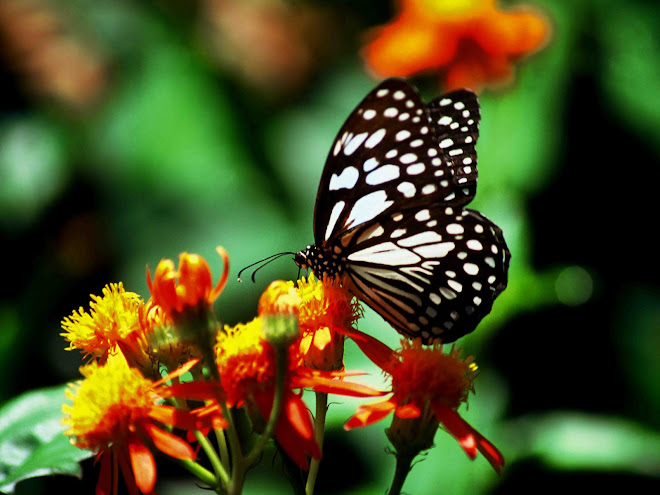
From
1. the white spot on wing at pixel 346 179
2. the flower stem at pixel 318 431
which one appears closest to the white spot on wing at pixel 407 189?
the white spot on wing at pixel 346 179

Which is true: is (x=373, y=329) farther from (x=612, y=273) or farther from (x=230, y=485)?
(x=230, y=485)

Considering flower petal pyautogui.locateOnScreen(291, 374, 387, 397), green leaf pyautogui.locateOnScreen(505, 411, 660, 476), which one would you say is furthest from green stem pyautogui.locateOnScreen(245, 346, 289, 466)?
green leaf pyautogui.locateOnScreen(505, 411, 660, 476)

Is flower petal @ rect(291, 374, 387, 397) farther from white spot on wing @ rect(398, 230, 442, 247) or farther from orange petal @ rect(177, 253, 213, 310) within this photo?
white spot on wing @ rect(398, 230, 442, 247)

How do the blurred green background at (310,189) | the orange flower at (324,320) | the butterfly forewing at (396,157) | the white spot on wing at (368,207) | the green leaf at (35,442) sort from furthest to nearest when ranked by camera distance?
the blurred green background at (310,189) < the white spot on wing at (368,207) < the butterfly forewing at (396,157) < the orange flower at (324,320) < the green leaf at (35,442)

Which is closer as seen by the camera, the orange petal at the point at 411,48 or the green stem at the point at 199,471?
the green stem at the point at 199,471

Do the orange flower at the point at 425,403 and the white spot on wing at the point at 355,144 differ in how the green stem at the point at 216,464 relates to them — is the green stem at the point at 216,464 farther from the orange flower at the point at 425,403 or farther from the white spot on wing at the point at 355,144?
the white spot on wing at the point at 355,144

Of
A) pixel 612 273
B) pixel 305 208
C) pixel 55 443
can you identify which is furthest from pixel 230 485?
pixel 612 273
